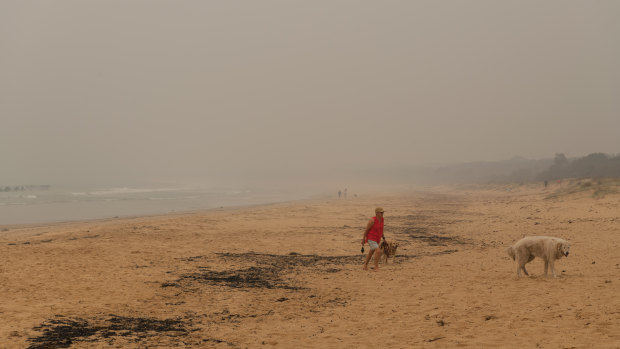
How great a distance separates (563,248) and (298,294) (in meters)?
6.97

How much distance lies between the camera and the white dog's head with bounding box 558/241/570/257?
10273mm

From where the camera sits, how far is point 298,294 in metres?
10.4

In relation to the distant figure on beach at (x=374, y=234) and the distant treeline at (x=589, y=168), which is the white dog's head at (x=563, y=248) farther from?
the distant treeline at (x=589, y=168)

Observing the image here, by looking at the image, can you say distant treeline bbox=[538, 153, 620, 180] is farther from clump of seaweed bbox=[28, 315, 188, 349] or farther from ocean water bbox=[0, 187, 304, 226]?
clump of seaweed bbox=[28, 315, 188, 349]

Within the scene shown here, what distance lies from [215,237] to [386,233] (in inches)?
359

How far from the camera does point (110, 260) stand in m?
13.9

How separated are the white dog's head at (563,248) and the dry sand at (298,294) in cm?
65

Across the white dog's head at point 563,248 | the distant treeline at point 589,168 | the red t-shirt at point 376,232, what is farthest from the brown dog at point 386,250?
the distant treeline at point 589,168

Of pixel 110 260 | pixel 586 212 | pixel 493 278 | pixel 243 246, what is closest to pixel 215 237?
pixel 243 246

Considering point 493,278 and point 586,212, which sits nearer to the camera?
point 493,278

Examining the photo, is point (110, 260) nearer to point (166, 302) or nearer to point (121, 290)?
point (121, 290)

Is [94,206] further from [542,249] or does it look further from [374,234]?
[542,249]

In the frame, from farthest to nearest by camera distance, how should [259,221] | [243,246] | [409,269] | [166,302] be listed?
[259,221] < [243,246] < [409,269] < [166,302]

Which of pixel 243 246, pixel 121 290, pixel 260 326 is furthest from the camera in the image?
pixel 243 246
